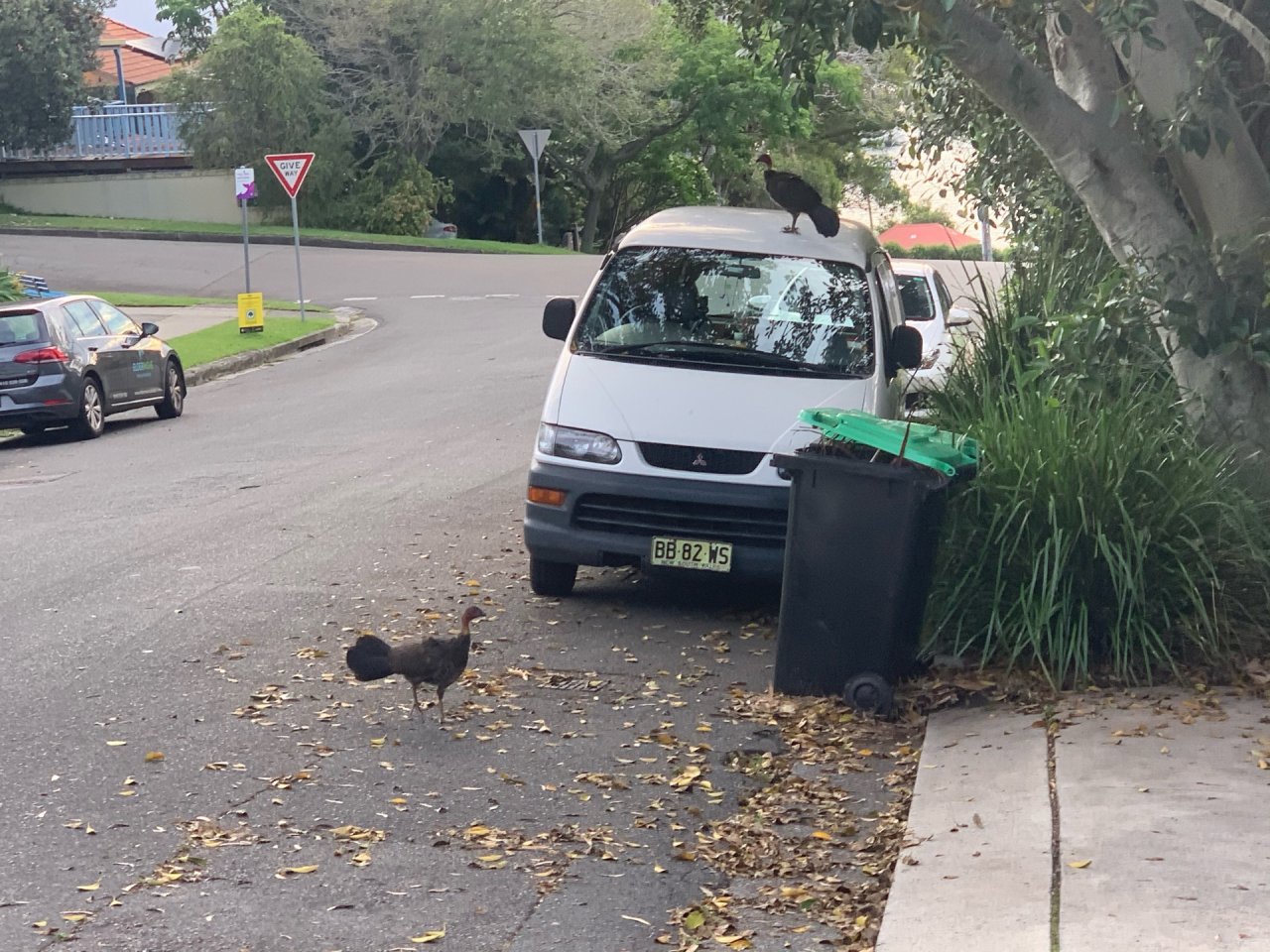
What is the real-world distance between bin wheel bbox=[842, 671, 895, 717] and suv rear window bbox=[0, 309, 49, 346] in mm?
13026

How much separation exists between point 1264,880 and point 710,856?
1.70m

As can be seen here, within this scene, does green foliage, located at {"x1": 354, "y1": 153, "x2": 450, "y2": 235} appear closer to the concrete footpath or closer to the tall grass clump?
the tall grass clump

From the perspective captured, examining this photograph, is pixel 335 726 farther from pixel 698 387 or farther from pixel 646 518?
pixel 698 387

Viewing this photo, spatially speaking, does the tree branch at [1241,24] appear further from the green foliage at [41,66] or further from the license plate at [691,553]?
the green foliage at [41,66]

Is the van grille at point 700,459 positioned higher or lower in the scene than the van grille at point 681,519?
higher

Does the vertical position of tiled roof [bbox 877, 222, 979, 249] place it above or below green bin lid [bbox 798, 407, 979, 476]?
below

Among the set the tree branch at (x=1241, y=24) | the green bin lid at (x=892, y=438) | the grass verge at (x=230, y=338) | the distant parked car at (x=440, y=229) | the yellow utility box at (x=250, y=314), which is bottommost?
the distant parked car at (x=440, y=229)

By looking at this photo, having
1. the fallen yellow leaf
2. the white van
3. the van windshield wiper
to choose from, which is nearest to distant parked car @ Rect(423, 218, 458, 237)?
the white van

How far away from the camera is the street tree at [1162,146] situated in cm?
761

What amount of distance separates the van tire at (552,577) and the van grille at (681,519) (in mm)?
561

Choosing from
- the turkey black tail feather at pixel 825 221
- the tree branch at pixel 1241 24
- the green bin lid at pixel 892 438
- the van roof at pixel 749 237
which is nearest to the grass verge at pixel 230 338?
the van roof at pixel 749 237

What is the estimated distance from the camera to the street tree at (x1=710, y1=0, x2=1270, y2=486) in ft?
25.0

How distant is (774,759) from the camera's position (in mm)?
6594

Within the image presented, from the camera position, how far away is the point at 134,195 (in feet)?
155
